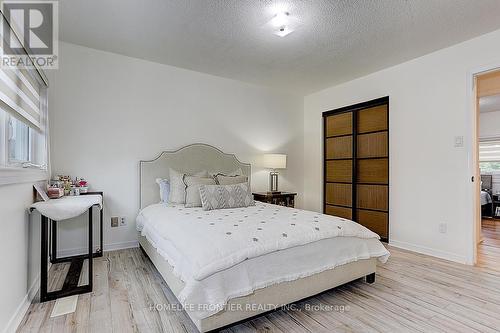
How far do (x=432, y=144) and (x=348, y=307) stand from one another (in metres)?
2.43

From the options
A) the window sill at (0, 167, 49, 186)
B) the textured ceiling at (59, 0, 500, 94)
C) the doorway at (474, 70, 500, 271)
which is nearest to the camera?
the window sill at (0, 167, 49, 186)

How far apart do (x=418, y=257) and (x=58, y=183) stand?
417cm

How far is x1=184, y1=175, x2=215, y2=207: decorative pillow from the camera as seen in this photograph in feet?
10.4

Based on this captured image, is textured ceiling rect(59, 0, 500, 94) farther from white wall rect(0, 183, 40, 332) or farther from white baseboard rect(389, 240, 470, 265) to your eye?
white baseboard rect(389, 240, 470, 265)

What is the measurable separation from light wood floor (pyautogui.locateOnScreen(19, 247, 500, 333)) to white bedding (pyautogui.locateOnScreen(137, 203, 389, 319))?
0.97 feet

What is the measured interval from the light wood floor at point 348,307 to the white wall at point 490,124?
16.7ft

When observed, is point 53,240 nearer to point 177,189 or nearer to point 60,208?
point 60,208

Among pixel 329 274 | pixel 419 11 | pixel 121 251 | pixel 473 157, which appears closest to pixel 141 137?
pixel 121 251

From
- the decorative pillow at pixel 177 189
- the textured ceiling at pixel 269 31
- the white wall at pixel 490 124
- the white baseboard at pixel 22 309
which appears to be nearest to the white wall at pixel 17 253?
the white baseboard at pixel 22 309

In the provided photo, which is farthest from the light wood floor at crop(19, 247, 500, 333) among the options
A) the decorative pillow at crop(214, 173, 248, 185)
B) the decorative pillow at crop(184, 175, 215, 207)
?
the decorative pillow at crop(214, 173, 248, 185)

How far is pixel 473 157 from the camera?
307cm

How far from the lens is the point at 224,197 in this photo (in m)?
3.14

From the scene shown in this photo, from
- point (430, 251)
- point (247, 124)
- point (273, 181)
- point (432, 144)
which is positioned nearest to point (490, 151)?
point (432, 144)

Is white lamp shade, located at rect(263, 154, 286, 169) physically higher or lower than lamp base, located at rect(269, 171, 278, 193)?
higher
